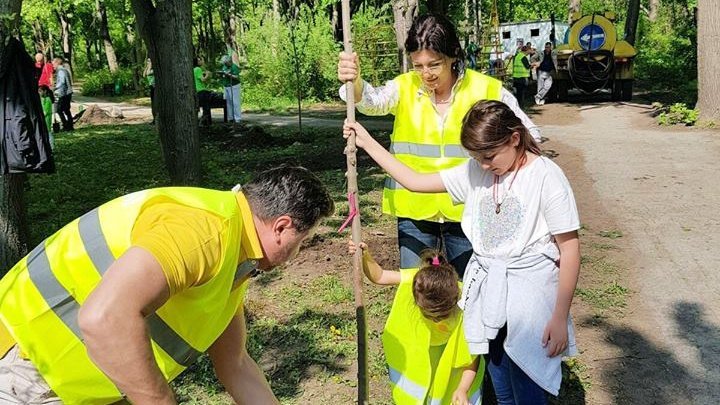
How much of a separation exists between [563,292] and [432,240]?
3.34 ft

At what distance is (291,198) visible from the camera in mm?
1810

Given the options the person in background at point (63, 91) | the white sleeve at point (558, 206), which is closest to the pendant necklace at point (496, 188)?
the white sleeve at point (558, 206)

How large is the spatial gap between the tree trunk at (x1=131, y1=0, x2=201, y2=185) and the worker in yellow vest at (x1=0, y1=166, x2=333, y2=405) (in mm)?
6137

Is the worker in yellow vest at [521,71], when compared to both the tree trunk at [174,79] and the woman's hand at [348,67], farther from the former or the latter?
the woman's hand at [348,67]

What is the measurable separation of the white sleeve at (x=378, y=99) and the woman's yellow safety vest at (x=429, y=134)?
29mm

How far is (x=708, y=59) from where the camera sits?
12.3 metres

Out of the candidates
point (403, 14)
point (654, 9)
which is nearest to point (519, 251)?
point (403, 14)

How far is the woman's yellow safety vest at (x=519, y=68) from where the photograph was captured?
679 inches

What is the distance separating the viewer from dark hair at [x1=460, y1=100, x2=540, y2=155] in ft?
7.96

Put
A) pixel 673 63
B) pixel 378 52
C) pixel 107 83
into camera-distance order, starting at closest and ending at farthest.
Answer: pixel 378 52
pixel 673 63
pixel 107 83

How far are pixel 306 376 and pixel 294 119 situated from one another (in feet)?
43.9

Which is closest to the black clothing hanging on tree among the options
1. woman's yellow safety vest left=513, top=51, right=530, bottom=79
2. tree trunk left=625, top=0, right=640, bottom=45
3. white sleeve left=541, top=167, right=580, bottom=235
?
white sleeve left=541, top=167, right=580, bottom=235

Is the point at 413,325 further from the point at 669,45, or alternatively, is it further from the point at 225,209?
the point at 669,45

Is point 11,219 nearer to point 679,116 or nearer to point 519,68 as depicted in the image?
point 679,116
